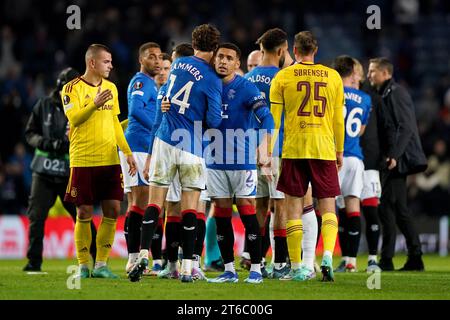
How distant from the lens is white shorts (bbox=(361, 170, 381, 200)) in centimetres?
1317

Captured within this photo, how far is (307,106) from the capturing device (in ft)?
33.9

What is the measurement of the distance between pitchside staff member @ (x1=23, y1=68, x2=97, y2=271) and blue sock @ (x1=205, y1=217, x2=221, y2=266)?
1.47 metres

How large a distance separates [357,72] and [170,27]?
33.0 feet

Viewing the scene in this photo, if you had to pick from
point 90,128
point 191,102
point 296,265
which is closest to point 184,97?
point 191,102

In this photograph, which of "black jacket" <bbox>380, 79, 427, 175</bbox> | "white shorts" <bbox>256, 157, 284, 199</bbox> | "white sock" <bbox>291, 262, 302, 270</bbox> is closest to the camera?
"white sock" <bbox>291, 262, 302, 270</bbox>

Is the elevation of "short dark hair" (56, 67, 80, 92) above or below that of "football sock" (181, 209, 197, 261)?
above

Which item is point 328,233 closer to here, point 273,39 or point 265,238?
point 265,238

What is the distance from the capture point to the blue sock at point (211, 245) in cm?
1270

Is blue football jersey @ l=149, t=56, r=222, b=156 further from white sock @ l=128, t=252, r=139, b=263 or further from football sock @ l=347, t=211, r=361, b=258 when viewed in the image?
football sock @ l=347, t=211, r=361, b=258

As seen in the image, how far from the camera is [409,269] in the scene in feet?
43.6

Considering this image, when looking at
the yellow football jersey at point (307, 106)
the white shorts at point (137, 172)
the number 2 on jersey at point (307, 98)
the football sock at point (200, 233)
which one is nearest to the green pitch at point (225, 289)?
the football sock at point (200, 233)

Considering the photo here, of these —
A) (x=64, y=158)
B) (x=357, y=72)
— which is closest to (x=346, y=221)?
(x=357, y=72)

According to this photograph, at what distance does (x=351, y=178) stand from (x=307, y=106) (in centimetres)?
260

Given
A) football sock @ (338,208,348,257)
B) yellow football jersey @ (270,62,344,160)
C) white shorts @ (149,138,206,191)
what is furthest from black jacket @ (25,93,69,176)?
football sock @ (338,208,348,257)
